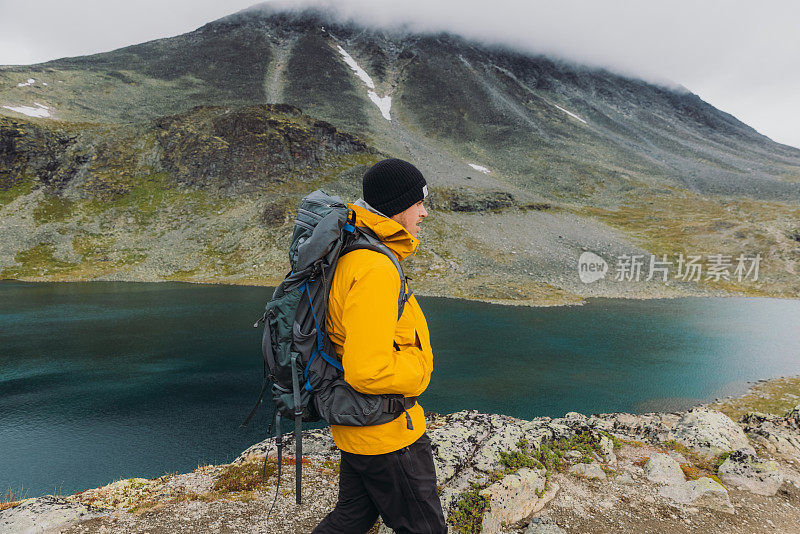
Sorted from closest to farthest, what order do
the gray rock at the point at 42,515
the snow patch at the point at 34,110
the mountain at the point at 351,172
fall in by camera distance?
the gray rock at the point at 42,515 → the mountain at the point at 351,172 → the snow patch at the point at 34,110

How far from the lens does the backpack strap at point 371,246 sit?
307 centimetres

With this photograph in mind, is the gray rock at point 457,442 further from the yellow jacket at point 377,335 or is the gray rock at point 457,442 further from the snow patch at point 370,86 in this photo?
the snow patch at point 370,86

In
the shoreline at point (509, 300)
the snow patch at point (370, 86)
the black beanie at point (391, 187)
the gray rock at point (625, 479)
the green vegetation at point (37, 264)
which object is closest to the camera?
the black beanie at point (391, 187)

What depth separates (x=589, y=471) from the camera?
7617 millimetres

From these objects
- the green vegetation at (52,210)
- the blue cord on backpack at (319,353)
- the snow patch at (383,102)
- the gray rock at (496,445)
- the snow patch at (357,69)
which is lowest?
the green vegetation at (52,210)

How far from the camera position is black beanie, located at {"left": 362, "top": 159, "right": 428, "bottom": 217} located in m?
3.42

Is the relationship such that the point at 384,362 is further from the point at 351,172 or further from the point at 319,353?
the point at 351,172

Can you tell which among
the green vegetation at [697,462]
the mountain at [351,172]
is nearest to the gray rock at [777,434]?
the green vegetation at [697,462]

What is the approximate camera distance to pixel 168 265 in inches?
2190

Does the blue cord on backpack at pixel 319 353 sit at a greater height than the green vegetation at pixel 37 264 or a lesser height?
greater

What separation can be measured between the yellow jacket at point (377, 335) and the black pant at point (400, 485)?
98 mm

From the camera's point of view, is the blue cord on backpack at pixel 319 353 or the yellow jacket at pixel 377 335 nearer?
the yellow jacket at pixel 377 335

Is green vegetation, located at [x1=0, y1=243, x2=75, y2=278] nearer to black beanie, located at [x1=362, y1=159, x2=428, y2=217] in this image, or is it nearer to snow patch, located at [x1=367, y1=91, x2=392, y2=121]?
black beanie, located at [x1=362, y1=159, x2=428, y2=217]

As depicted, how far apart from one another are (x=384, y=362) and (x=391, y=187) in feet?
4.90
